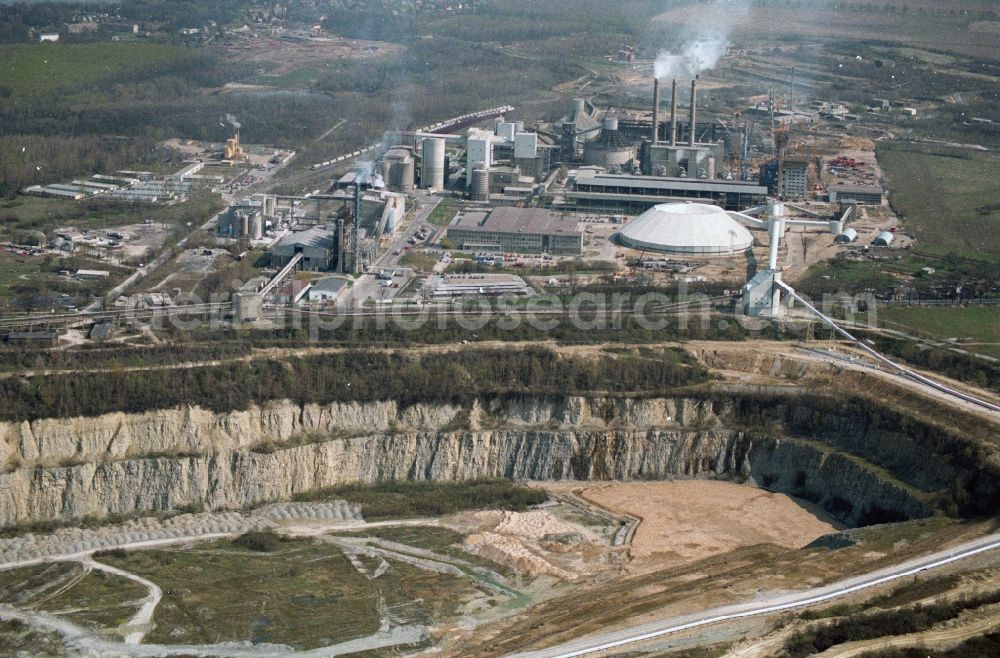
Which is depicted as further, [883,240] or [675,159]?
[675,159]

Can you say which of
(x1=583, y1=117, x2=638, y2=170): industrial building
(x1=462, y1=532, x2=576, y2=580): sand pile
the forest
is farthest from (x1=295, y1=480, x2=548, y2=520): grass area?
(x1=583, y1=117, x2=638, y2=170): industrial building

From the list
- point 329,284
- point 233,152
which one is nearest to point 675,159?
point 233,152


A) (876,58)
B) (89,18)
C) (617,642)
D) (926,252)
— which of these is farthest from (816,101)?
(617,642)

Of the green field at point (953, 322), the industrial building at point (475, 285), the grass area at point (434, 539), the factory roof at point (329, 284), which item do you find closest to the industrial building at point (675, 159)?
the industrial building at point (475, 285)

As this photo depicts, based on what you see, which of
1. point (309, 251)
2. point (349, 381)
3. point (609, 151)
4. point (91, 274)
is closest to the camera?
point (349, 381)

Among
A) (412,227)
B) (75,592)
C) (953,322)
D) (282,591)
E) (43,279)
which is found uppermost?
(412,227)

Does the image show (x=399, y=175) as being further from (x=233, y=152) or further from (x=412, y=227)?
(x=233, y=152)
